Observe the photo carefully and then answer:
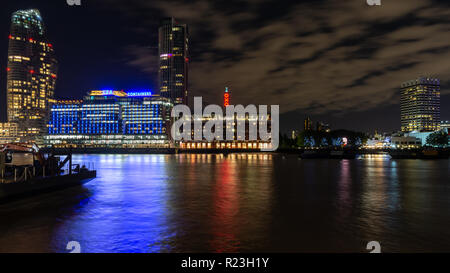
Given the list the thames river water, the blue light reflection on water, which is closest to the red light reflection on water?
the thames river water

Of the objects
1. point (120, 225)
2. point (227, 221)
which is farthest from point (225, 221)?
A: point (120, 225)

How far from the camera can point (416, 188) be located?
36.3 m

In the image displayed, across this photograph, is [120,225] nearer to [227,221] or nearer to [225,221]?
[225,221]

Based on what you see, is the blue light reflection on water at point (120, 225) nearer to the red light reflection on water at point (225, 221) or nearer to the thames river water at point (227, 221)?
the thames river water at point (227, 221)

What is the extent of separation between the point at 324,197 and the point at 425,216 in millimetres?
9154

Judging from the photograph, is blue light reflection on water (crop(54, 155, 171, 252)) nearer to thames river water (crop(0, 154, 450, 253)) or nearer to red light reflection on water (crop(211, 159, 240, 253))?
thames river water (crop(0, 154, 450, 253))

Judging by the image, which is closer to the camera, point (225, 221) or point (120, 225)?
point (120, 225)

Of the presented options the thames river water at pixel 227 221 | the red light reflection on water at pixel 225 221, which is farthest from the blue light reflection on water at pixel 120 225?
the red light reflection on water at pixel 225 221
